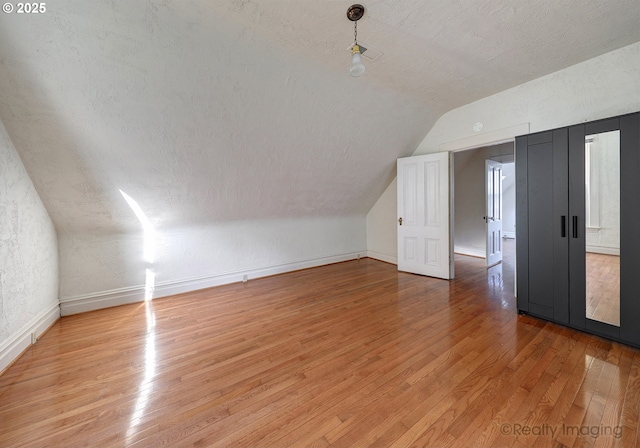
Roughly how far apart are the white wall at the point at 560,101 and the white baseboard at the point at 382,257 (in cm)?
226

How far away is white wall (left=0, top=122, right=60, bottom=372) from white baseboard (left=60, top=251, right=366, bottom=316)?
0.26 metres

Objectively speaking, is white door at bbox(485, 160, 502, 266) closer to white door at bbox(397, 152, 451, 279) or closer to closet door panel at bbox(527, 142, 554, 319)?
white door at bbox(397, 152, 451, 279)

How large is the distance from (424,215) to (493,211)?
2.01 meters

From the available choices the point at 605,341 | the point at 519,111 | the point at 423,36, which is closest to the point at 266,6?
the point at 423,36

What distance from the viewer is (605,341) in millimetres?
2223

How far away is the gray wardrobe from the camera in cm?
210

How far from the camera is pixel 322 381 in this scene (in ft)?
5.89

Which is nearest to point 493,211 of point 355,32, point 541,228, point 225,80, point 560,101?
point 560,101

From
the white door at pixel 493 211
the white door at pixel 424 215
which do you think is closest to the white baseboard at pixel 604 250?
the white door at pixel 424 215

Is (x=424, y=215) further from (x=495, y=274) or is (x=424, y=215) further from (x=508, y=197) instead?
(x=508, y=197)

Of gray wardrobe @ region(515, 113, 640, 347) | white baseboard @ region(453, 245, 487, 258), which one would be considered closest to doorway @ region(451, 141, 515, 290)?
white baseboard @ region(453, 245, 487, 258)

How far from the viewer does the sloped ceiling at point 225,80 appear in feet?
6.02

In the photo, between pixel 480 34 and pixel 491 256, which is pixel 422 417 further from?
pixel 491 256

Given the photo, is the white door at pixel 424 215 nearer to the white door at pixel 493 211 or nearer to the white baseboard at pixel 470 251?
the white door at pixel 493 211
